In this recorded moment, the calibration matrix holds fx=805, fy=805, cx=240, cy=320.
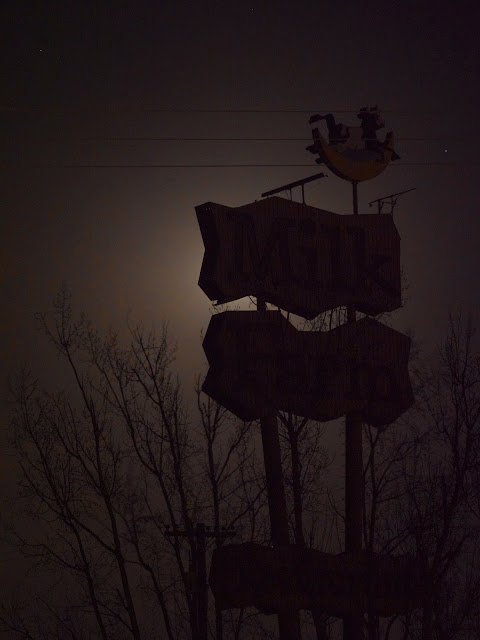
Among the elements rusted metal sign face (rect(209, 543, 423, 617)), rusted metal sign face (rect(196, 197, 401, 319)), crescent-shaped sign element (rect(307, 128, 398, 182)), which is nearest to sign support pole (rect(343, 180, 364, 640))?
rusted metal sign face (rect(196, 197, 401, 319))

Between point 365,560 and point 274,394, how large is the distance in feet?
7.04

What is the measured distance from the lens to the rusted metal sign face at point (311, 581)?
29.1 feet

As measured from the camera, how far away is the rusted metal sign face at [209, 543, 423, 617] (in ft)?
29.1

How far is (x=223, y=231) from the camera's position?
9.48 metres

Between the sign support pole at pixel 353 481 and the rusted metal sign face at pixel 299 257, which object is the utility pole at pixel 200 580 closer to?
the sign support pole at pixel 353 481

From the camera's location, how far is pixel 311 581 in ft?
29.6

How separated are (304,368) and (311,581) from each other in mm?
2430

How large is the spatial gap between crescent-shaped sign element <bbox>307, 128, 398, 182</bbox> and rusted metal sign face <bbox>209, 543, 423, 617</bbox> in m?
4.92

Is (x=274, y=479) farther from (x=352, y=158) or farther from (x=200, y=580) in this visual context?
(x=352, y=158)

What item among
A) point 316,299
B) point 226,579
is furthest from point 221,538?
point 316,299

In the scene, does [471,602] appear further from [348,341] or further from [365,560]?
[348,341]

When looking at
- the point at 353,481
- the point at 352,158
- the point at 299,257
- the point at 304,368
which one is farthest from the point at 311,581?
the point at 352,158

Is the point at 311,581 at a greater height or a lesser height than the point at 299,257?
lesser

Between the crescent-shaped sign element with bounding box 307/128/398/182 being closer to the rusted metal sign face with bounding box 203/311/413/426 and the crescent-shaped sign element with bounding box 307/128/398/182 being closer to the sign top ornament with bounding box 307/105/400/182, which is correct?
the sign top ornament with bounding box 307/105/400/182
